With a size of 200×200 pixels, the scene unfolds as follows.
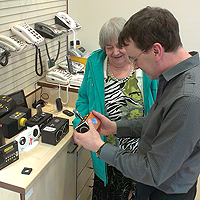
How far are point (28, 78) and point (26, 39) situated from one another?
14.6 inches

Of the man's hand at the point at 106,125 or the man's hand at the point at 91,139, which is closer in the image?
the man's hand at the point at 91,139

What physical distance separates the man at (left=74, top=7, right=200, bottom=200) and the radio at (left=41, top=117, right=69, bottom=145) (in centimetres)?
50

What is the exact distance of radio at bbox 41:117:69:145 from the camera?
1.46m

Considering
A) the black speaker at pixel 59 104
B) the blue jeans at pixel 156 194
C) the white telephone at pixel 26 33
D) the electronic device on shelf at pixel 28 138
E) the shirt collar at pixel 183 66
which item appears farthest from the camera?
the black speaker at pixel 59 104

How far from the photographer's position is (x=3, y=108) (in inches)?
58.9

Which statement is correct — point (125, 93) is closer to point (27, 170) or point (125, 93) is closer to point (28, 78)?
point (27, 170)

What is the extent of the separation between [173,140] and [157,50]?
1.09 ft

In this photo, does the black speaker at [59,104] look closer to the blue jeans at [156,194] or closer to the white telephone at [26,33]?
the white telephone at [26,33]

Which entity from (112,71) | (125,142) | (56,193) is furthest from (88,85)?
(56,193)

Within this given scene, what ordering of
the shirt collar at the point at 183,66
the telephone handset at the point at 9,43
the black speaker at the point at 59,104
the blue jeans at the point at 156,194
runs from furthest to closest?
1. the black speaker at the point at 59,104
2. the telephone handset at the point at 9,43
3. the blue jeans at the point at 156,194
4. the shirt collar at the point at 183,66

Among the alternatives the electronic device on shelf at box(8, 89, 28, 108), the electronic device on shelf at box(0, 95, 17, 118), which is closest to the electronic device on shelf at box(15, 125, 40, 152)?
the electronic device on shelf at box(0, 95, 17, 118)

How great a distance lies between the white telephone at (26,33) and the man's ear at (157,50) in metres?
1.15

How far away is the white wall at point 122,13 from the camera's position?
102 inches

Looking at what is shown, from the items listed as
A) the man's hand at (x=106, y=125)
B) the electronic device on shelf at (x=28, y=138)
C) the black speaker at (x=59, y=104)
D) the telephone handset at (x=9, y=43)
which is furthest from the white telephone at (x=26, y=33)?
the man's hand at (x=106, y=125)
